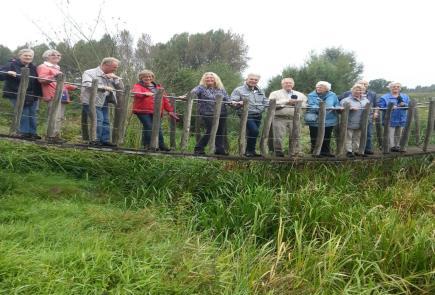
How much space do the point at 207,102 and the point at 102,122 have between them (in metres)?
1.59

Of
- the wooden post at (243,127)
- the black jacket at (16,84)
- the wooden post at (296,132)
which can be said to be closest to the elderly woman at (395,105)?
the wooden post at (296,132)

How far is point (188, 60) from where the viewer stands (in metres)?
26.1

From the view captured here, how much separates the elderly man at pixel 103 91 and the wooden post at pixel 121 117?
136mm

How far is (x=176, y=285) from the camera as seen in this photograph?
3.92 metres

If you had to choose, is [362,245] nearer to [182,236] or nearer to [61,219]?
[182,236]

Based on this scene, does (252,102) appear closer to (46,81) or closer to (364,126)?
(364,126)

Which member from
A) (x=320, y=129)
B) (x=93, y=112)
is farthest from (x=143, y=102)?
(x=320, y=129)

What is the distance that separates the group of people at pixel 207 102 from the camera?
5.89 metres

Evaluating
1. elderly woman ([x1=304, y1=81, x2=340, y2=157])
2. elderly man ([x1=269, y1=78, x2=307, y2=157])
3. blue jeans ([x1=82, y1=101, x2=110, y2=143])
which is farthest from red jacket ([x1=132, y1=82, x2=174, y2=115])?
elderly woman ([x1=304, y1=81, x2=340, y2=157])

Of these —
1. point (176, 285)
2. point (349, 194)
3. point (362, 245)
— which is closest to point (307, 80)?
point (349, 194)

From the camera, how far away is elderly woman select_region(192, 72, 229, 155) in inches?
257

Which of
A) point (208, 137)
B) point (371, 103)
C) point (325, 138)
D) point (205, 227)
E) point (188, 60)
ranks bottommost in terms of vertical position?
point (205, 227)

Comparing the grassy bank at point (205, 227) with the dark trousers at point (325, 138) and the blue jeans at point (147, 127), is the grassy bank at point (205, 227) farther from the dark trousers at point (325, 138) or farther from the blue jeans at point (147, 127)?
the blue jeans at point (147, 127)

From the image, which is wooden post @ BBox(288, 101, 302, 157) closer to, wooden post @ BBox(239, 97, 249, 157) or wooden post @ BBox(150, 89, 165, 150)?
wooden post @ BBox(239, 97, 249, 157)
